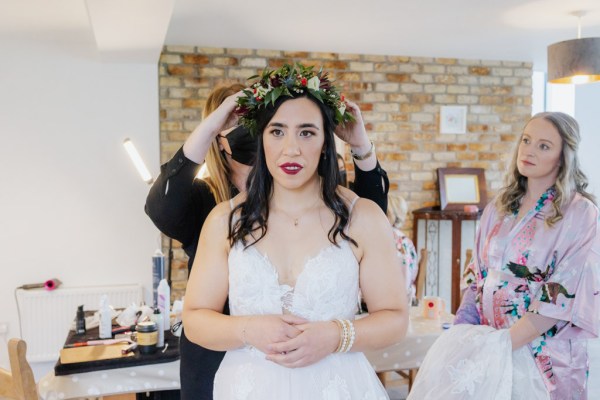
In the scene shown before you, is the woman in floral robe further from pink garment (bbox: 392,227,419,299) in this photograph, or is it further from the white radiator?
the white radiator

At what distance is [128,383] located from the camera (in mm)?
2244

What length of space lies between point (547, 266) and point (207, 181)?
118cm

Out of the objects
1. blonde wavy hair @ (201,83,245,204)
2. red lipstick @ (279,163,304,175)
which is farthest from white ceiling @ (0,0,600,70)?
red lipstick @ (279,163,304,175)

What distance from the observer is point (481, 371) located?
188 cm

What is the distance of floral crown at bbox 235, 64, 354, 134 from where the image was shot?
4.22 feet

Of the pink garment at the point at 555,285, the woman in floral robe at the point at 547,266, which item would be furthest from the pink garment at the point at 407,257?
the pink garment at the point at 555,285

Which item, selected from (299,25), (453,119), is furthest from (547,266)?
(453,119)

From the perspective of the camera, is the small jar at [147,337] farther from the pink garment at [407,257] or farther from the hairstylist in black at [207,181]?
the pink garment at [407,257]

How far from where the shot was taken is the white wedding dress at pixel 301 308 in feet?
4.13

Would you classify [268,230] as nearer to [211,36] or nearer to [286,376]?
[286,376]

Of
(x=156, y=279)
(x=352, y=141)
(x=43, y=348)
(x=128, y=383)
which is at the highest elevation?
(x=352, y=141)

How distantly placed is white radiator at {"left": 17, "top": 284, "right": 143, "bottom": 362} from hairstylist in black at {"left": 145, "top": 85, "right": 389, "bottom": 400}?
113 inches

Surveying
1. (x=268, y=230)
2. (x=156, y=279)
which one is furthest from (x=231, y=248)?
(x=156, y=279)

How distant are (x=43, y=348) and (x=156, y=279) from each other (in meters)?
1.72
